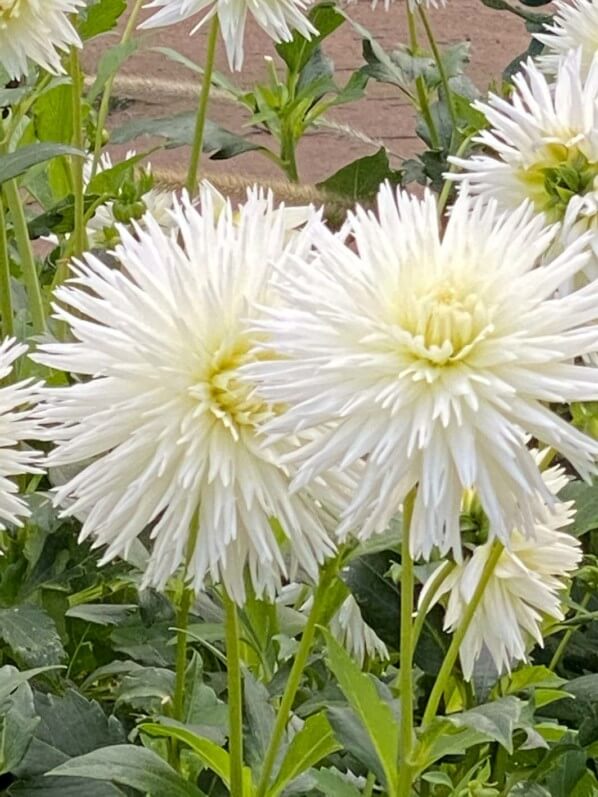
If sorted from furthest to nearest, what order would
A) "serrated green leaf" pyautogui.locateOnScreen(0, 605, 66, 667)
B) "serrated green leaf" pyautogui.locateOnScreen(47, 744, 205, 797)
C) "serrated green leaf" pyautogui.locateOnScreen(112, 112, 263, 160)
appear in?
"serrated green leaf" pyautogui.locateOnScreen(112, 112, 263, 160), "serrated green leaf" pyautogui.locateOnScreen(0, 605, 66, 667), "serrated green leaf" pyautogui.locateOnScreen(47, 744, 205, 797)

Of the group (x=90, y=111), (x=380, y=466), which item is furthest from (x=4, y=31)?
(x=380, y=466)

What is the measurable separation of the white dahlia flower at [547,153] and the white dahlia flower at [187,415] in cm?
8

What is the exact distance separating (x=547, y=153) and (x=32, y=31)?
1.27 ft

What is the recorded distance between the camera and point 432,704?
1.43 ft

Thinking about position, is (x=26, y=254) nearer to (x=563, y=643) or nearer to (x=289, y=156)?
(x=289, y=156)

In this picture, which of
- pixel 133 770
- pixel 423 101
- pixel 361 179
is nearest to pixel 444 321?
pixel 133 770

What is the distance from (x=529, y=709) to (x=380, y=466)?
0.21m

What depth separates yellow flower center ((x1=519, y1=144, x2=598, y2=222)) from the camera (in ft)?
1.35

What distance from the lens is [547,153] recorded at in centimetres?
42

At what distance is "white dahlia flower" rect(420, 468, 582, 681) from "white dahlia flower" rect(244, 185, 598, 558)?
149 millimetres

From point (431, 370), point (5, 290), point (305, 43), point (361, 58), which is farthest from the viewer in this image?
point (361, 58)

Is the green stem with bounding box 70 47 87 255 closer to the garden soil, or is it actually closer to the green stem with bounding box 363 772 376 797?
the green stem with bounding box 363 772 376 797

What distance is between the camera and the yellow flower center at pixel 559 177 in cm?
41

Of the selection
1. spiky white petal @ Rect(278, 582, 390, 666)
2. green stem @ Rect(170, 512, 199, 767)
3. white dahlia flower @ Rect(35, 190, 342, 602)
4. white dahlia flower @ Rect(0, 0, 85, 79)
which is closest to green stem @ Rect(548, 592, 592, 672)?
spiky white petal @ Rect(278, 582, 390, 666)
